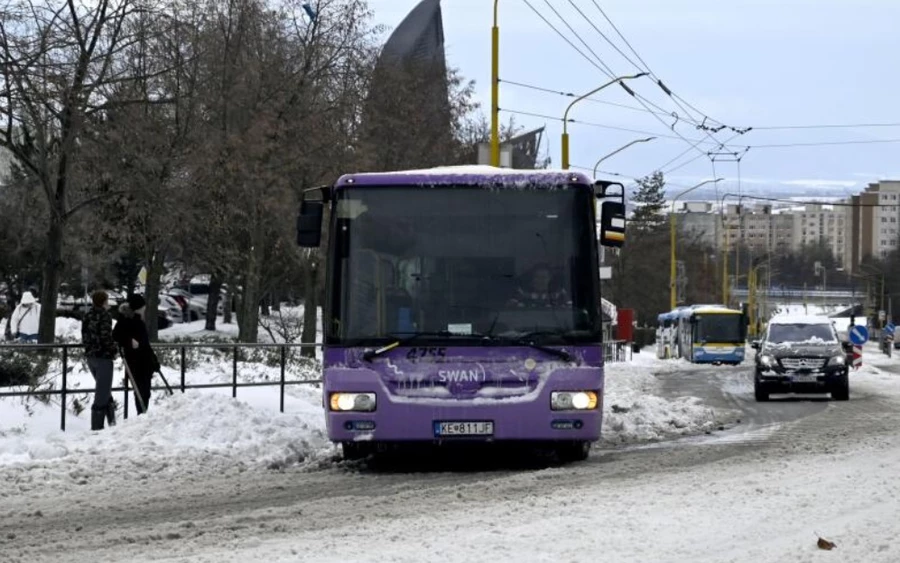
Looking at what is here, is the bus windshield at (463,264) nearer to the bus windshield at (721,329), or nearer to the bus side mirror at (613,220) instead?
the bus side mirror at (613,220)

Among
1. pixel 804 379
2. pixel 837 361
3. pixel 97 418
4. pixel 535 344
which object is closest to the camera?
pixel 535 344

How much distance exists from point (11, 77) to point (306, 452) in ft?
29.3

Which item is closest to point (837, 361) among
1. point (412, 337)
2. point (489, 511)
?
point (412, 337)

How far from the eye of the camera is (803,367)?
29703 millimetres

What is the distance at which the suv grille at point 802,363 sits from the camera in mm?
29703

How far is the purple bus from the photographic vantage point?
13602mm

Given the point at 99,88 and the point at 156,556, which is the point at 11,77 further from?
the point at 156,556

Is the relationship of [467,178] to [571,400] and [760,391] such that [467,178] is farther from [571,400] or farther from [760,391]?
[760,391]

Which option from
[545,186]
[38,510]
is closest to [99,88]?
[545,186]

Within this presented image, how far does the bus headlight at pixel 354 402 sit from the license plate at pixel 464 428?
0.65 m

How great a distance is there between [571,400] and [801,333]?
18.2 m

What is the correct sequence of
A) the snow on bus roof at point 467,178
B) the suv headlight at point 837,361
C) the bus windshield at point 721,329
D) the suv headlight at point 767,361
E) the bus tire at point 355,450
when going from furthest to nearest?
the bus windshield at point 721,329, the suv headlight at point 767,361, the suv headlight at point 837,361, the bus tire at point 355,450, the snow on bus roof at point 467,178

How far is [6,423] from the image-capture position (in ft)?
52.5

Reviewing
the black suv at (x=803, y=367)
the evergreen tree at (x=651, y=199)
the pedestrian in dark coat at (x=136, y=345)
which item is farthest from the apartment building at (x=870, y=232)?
the pedestrian in dark coat at (x=136, y=345)
